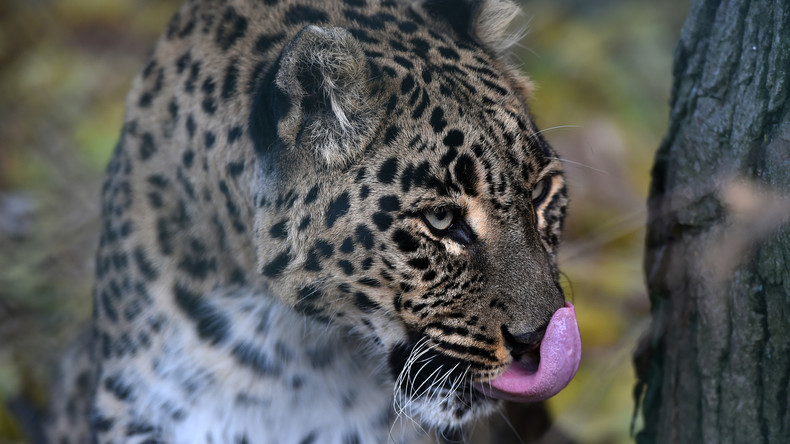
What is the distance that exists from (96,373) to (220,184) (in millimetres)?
1326

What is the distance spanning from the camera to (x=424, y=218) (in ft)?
9.44

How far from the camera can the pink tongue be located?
9.01ft

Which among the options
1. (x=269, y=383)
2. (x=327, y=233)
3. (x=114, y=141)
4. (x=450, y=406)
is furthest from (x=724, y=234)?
(x=114, y=141)

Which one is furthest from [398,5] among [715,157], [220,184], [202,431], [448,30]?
[202,431]

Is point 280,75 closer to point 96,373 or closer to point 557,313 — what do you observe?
point 557,313

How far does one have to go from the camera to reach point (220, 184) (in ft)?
11.1

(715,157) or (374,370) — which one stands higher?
(715,157)

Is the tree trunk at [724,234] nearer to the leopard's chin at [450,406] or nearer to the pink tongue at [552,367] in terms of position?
the pink tongue at [552,367]

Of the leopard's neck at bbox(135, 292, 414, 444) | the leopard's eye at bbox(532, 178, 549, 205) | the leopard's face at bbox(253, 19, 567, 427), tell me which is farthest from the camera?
the leopard's neck at bbox(135, 292, 414, 444)

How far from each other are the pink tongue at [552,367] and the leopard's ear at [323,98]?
3.34 feet

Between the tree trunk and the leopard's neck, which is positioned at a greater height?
the tree trunk

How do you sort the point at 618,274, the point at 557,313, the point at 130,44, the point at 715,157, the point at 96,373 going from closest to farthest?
1. the point at 557,313
2. the point at 715,157
3. the point at 96,373
4. the point at 618,274
5. the point at 130,44

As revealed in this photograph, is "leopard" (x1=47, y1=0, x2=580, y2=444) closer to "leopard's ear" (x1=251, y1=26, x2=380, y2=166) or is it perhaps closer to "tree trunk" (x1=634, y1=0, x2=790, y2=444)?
"leopard's ear" (x1=251, y1=26, x2=380, y2=166)

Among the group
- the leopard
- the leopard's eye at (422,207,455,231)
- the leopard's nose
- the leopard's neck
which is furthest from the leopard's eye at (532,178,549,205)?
the leopard's neck
